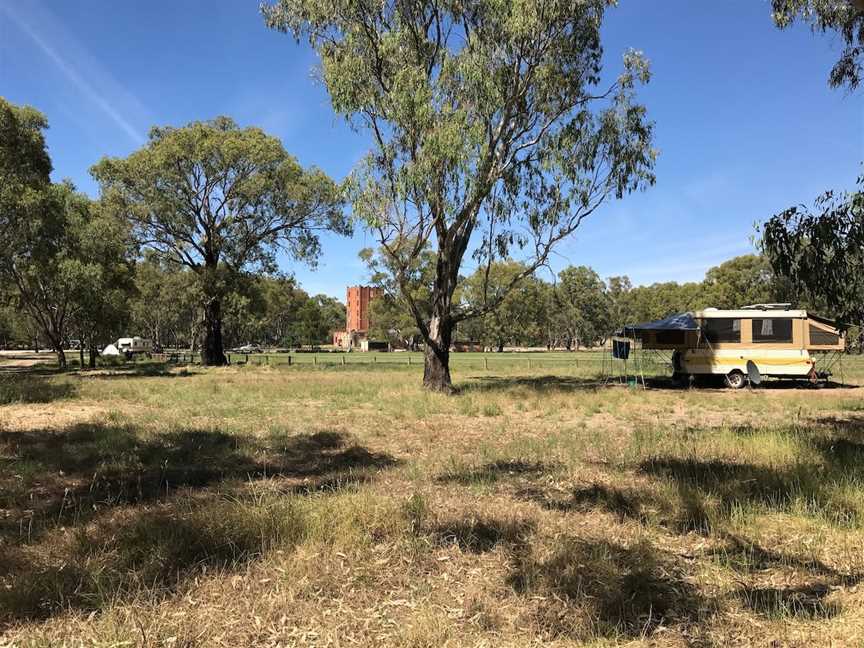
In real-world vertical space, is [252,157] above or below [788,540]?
above

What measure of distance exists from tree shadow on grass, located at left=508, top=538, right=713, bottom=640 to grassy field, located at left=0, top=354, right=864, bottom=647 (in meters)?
0.02

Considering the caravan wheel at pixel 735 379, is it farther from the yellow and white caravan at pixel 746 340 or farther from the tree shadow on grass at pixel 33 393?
the tree shadow on grass at pixel 33 393

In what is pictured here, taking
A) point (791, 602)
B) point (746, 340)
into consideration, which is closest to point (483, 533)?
point (791, 602)

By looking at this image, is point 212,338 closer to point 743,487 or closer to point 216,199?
point 216,199

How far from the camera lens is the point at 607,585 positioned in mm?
3895

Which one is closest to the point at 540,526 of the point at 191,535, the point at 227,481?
the point at 191,535

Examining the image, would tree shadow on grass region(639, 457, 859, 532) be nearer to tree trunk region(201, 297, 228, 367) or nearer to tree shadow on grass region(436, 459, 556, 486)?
tree shadow on grass region(436, 459, 556, 486)

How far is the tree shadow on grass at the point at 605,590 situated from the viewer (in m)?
3.44

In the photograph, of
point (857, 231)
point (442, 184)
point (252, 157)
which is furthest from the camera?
point (252, 157)

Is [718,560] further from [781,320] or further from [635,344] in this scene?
[781,320]

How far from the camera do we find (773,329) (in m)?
19.9

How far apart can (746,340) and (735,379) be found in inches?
57.6

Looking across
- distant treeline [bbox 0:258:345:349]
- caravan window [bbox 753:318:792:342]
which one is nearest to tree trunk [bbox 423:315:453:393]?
caravan window [bbox 753:318:792:342]

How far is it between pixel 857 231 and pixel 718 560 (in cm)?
471
